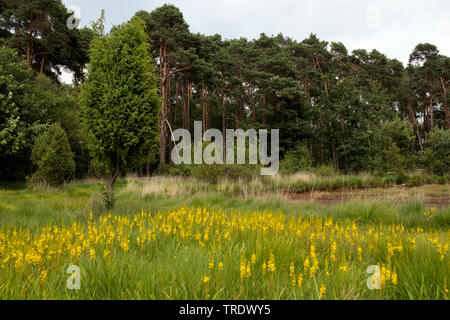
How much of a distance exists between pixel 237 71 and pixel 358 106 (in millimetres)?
14861

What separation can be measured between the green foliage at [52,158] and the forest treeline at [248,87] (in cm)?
110

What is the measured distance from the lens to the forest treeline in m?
17.6

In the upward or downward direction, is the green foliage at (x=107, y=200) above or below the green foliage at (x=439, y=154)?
below

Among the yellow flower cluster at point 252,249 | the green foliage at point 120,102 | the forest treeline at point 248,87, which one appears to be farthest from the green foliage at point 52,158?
the yellow flower cluster at point 252,249

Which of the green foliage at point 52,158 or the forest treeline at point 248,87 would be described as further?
the forest treeline at point 248,87

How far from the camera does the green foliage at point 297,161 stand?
2311 centimetres

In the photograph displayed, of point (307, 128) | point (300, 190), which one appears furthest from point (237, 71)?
point (300, 190)

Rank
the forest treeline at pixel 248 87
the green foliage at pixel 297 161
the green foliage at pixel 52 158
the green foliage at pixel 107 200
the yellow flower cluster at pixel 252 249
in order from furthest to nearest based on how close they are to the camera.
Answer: the green foliage at pixel 297 161 < the forest treeline at pixel 248 87 < the green foliage at pixel 52 158 < the green foliage at pixel 107 200 < the yellow flower cluster at pixel 252 249

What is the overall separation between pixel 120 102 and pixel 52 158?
31.1 ft

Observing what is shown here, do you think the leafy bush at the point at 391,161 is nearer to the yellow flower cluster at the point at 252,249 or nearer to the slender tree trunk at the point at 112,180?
the slender tree trunk at the point at 112,180

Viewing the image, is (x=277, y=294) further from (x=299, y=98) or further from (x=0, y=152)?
(x=299, y=98)

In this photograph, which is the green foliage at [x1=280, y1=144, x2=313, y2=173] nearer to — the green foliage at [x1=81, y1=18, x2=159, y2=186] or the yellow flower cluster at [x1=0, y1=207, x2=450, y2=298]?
the green foliage at [x1=81, y1=18, x2=159, y2=186]

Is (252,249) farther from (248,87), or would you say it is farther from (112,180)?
(248,87)

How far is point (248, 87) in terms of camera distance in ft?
115
